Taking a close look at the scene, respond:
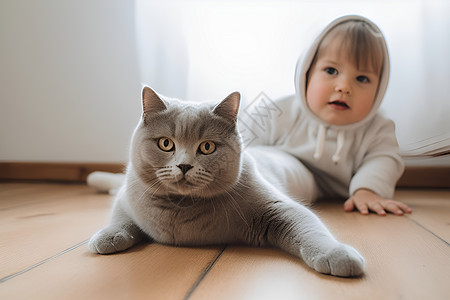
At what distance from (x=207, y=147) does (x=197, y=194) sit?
103 mm

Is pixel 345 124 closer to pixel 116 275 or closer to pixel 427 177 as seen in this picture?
pixel 427 177

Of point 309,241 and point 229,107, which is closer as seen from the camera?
point 309,241

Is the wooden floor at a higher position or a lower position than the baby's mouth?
lower

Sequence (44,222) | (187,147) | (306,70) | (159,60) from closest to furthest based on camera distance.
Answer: (187,147)
(44,222)
(306,70)
(159,60)

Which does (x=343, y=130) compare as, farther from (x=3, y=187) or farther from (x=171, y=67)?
(x=3, y=187)

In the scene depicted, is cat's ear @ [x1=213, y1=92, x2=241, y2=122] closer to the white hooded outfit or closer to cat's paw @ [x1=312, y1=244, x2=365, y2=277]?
cat's paw @ [x1=312, y1=244, x2=365, y2=277]

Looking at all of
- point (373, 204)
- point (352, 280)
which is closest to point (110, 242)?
point (352, 280)

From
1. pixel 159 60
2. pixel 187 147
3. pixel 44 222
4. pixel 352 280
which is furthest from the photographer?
pixel 159 60

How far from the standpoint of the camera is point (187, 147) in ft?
2.60

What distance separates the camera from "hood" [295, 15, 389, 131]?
1.38 meters

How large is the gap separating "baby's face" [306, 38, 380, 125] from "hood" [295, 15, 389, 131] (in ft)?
0.08

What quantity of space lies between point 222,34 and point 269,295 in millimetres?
1263

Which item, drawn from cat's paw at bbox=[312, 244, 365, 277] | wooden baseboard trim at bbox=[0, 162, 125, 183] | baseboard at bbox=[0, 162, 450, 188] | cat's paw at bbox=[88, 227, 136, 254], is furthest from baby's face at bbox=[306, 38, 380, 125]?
wooden baseboard trim at bbox=[0, 162, 125, 183]

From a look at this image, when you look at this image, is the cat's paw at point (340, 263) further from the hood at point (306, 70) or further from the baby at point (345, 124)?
the hood at point (306, 70)
